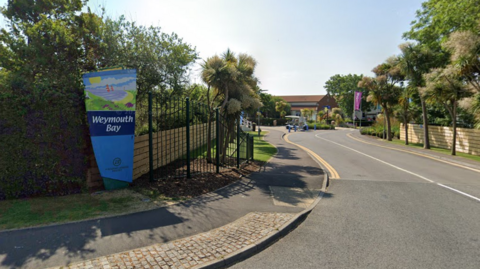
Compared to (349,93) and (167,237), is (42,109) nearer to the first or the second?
(167,237)

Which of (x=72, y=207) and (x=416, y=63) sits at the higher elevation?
(x=416, y=63)

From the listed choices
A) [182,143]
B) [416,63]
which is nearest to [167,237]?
[182,143]

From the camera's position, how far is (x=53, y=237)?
4.05 meters

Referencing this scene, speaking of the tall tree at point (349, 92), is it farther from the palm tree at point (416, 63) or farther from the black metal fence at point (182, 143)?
the black metal fence at point (182, 143)

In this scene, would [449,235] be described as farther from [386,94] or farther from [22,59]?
[386,94]

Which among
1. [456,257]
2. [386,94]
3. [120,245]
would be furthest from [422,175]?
[386,94]

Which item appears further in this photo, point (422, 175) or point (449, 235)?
point (422, 175)

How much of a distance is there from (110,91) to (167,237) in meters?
3.78

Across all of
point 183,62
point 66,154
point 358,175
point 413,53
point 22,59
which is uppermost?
point 413,53

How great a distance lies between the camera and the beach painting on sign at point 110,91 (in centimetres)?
594

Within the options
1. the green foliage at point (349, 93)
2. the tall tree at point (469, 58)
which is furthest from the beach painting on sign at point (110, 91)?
the green foliage at point (349, 93)

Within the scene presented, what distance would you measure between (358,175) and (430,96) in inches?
444

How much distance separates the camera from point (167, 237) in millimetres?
4223

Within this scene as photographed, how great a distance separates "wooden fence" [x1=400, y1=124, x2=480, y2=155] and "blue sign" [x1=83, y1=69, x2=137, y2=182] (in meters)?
20.9
